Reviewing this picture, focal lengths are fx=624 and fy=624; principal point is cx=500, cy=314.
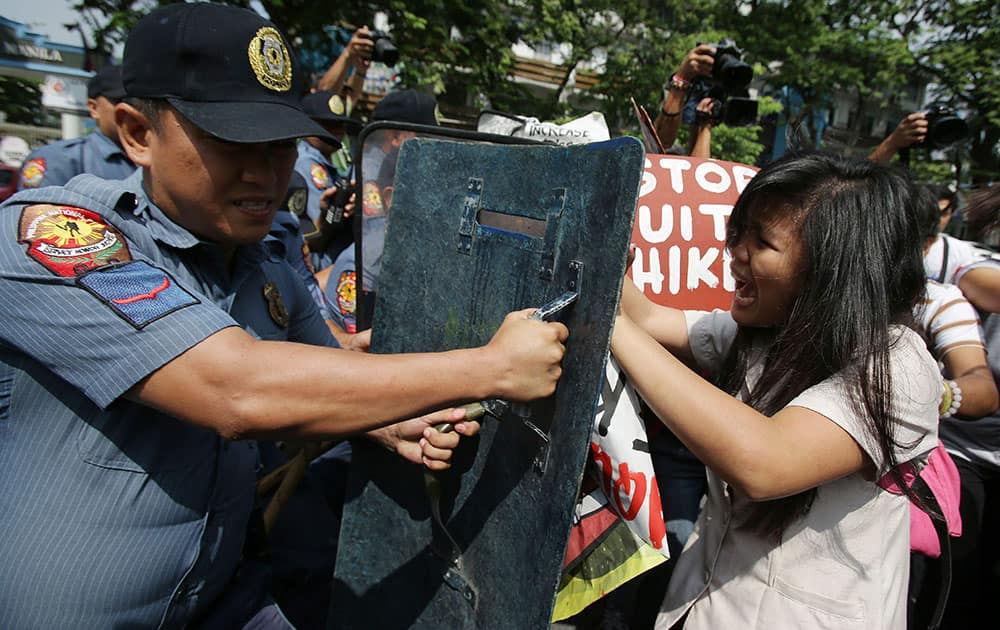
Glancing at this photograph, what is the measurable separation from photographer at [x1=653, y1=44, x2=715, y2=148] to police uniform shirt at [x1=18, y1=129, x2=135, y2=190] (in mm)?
2804

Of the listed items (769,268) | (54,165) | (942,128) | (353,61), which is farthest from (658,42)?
(769,268)

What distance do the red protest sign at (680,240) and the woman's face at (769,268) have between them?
39cm

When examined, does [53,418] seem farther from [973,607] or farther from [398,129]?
[973,607]

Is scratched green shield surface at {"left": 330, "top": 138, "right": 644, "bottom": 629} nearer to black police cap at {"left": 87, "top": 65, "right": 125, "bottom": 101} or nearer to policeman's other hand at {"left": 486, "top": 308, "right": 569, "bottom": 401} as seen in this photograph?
policeman's other hand at {"left": 486, "top": 308, "right": 569, "bottom": 401}

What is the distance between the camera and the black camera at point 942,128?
2926 millimetres

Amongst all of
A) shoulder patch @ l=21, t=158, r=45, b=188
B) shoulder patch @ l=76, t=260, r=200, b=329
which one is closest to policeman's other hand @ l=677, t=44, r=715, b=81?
shoulder patch @ l=76, t=260, r=200, b=329

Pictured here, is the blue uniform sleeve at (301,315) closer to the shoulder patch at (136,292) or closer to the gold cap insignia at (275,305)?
the gold cap insignia at (275,305)

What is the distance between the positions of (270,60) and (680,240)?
1.17 meters

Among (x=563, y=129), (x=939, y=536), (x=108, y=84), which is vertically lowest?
(x=939, y=536)

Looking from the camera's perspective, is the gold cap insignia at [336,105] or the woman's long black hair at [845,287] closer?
the woman's long black hair at [845,287]

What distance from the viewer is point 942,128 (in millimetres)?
2932

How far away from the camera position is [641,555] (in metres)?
1.19

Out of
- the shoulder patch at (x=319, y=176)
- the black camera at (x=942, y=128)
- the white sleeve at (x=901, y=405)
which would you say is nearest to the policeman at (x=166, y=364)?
the white sleeve at (x=901, y=405)

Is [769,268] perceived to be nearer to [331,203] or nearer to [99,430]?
[99,430]
